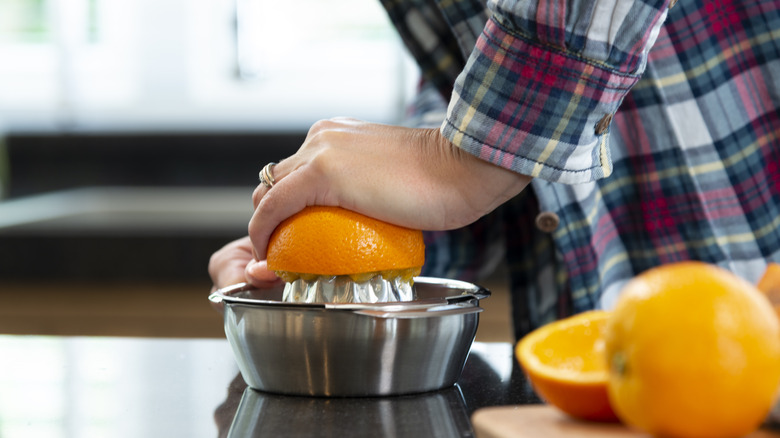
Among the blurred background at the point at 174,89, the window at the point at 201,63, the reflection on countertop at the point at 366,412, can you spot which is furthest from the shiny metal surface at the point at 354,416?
the window at the point at 201,63

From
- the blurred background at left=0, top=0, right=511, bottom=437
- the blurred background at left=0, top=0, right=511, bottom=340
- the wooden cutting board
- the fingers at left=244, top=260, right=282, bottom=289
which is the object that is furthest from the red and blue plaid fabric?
the blurred background at left=0, top=0, right=511, bottom=340

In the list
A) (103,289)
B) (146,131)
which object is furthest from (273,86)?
(103,289)

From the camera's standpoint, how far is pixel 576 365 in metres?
0.44

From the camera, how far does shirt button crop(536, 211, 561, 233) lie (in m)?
0.87

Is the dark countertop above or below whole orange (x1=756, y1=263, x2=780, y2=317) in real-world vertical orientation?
below

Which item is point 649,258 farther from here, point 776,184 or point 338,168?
point 338,168

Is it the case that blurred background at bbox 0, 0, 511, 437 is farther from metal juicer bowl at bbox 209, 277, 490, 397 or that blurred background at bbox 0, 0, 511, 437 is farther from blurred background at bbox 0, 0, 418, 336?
metal juicer bowl at bbox 209, 277, 490, 397

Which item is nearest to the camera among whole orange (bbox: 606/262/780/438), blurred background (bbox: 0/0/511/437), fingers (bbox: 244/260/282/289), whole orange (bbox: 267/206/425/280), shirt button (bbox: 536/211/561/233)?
whole orange (bbox: 606/262/780/438)

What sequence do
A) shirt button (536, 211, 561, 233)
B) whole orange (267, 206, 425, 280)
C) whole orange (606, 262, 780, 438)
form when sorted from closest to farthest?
whole orange (606, 262, 780, 438) < whole orange (267, 206, 425, 280) < shirt button (536, 211, 561, 233)

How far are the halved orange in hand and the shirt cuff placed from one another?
0.16 m

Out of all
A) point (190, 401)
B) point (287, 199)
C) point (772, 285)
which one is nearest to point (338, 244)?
point (287, 199)

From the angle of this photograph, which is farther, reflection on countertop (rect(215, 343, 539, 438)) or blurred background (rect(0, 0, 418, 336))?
blurred background (rect(0, 0, 418, 336))

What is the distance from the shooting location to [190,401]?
0.62 metres

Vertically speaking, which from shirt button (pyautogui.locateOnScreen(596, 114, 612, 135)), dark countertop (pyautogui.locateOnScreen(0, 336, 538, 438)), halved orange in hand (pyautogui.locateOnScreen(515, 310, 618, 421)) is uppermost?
shirt button (pyautogui.locateOnScreen(596, 114, 612, 135))
